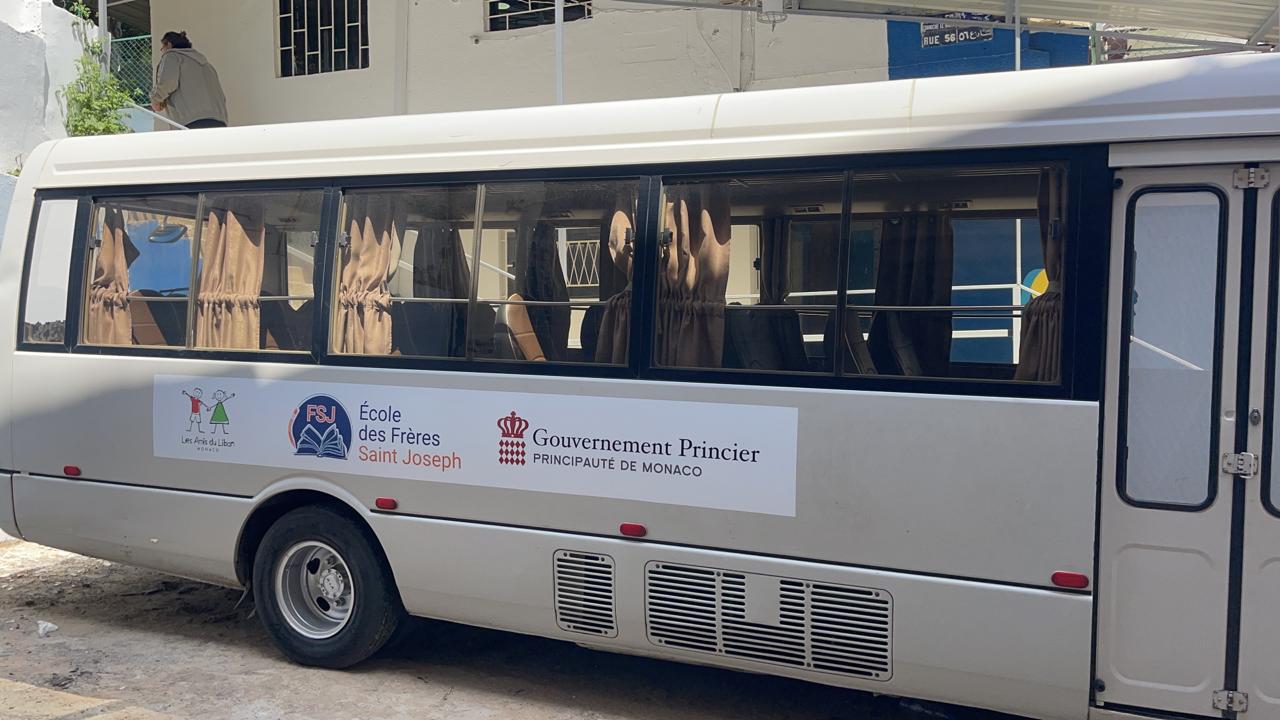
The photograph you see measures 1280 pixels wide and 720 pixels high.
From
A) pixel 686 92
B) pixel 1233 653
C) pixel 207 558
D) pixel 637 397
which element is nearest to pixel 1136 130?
pixel 1233 653

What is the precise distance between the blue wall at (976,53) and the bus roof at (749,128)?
20.6 ft

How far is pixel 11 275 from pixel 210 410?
1715mm

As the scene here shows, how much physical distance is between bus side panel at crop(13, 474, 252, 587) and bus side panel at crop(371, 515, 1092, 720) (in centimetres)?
103

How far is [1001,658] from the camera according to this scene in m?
4.46

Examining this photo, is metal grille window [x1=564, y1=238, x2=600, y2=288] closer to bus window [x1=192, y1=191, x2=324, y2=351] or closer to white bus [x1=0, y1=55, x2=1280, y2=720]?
white bus [x1=0, y1=55, x2=1280, y2=720]

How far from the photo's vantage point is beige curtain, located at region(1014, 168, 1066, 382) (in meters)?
4.42

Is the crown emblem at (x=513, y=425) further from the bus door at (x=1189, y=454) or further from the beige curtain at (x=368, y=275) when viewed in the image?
the bus door at (x=1189, y=454)

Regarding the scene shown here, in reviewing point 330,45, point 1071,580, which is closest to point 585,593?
point 1071,580

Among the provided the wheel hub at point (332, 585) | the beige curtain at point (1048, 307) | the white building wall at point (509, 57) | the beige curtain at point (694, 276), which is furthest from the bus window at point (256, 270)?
the white building wall at point (509, 57)

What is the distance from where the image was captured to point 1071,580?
4.34 m

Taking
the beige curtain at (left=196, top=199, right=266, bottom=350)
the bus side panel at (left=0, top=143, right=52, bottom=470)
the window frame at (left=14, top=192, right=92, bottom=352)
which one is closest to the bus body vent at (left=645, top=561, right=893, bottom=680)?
the beige curtain at (left=196, top=199, right=266, bottom=350)

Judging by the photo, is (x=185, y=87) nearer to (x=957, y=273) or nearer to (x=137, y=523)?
(x=137, y=523)

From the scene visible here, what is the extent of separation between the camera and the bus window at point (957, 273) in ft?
14.7

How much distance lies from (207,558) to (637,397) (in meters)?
2.77
